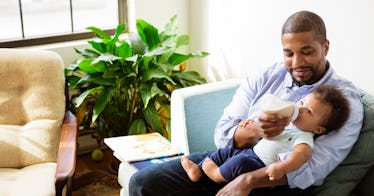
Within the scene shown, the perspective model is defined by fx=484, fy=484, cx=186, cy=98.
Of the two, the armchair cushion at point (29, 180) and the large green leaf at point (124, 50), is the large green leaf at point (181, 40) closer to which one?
the large green leaf at point (124, 50)

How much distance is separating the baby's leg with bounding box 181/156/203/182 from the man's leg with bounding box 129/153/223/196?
3cm

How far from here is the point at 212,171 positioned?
1819 mm

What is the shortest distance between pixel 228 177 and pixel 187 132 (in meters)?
0.44

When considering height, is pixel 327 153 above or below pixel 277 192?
above

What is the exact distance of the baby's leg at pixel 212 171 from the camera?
5.90 ft

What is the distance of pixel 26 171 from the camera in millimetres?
2172

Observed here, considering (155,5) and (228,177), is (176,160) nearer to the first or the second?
(228,177)

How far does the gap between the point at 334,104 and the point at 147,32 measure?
1371mm

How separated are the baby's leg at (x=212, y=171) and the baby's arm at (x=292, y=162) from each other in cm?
21

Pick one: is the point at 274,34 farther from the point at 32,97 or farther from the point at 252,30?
the point at 32,97

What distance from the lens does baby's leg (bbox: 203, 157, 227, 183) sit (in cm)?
180

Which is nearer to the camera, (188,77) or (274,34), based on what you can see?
(274,34)

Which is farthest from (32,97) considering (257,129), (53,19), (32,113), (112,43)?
(257,129)

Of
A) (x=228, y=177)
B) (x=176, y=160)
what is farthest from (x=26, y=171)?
(x=228, y=177)
